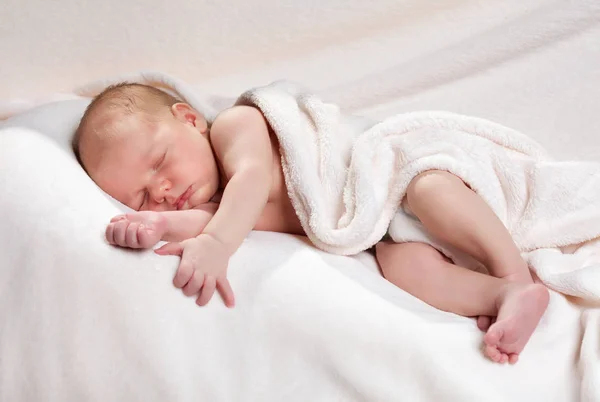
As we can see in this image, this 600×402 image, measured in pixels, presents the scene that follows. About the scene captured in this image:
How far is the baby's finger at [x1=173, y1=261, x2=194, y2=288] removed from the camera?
91cm

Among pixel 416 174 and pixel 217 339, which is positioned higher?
pixel 416 174

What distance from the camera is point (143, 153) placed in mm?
1085

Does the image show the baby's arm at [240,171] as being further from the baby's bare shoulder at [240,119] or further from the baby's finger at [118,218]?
the baby's finger at [118,218]

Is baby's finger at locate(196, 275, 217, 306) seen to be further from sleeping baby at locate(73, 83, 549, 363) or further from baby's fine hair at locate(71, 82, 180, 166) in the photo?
baby's fine hair at locate(71, 82, 180, 166)

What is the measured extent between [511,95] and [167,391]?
106 centimetres

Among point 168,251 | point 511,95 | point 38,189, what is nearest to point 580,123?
point 511,95

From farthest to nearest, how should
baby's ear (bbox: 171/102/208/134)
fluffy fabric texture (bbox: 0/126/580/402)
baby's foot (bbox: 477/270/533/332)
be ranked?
baby's ear (bbox: 171/102/208/134), baby's foot (bbox: 477/270/533/332), fluffy fabric texture (bbox: 0/126/580/402)

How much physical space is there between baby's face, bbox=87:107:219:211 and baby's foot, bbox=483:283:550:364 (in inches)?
19.7

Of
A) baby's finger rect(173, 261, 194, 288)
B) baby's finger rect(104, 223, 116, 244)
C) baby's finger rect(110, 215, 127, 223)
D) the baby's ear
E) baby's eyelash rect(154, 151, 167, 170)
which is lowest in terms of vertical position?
baby's finger rect(173, 261, 194, 288)

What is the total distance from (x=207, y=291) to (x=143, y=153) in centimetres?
28

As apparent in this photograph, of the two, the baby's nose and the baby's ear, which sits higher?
the baby's ear

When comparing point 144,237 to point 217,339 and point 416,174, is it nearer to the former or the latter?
point 217,339

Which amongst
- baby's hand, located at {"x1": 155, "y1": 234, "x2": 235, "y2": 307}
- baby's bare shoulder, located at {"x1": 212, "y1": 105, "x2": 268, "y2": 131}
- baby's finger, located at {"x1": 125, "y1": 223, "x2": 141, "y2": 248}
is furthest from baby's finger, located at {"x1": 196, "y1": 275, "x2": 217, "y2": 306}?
baby's bare shoulder, located at {"x1": 212, "y1": 105, "x2": 268, "y2": 131}

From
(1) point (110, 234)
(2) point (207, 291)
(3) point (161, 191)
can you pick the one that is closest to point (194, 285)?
(2) point (207, 291)
